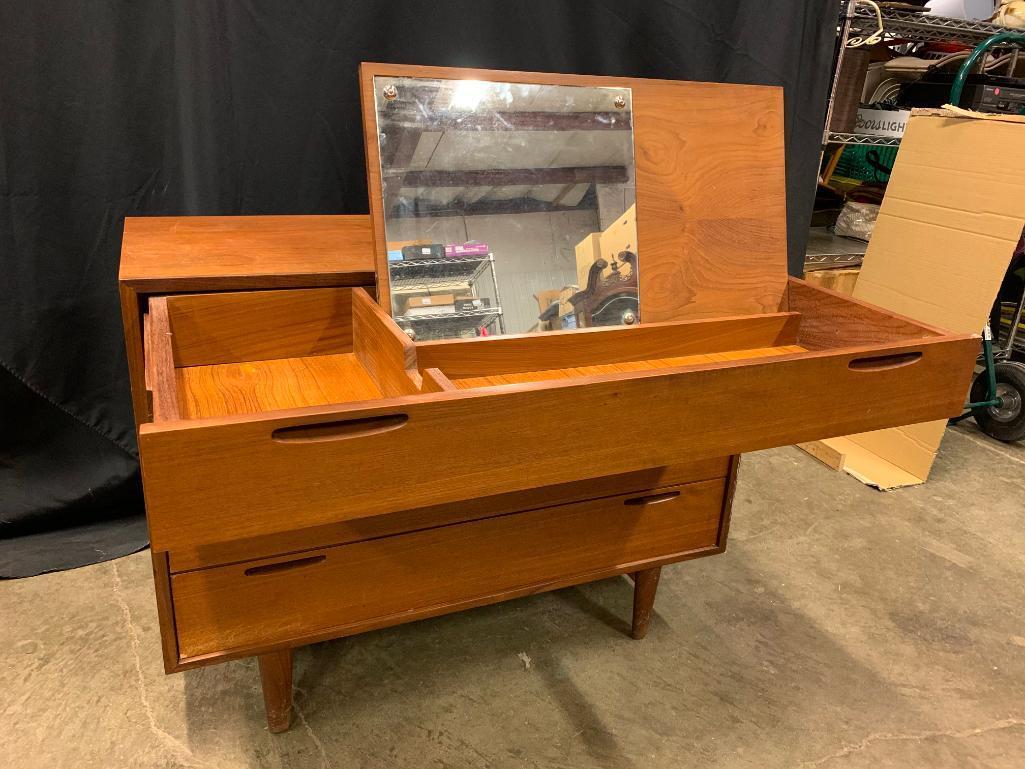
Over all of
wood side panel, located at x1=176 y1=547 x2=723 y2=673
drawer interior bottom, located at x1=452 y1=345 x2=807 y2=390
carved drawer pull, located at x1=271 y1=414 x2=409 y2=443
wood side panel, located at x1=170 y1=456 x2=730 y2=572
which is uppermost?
carved drawer pull, located at x1=271 y1=414 x2=409 y2=443

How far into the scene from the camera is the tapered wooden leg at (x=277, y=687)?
1.11m

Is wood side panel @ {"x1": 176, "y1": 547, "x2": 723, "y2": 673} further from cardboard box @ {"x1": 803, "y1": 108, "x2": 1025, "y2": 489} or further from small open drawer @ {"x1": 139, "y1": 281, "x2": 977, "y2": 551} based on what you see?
cardboard box @ {"x1": 803, "y1": 108, "x2": 1025, "y2": 489}

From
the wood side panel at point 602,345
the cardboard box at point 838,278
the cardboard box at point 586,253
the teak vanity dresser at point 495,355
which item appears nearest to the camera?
the teak vanity dresser at point 495,355

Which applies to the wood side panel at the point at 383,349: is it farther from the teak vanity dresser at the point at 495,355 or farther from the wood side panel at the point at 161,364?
the wood side panel at the point at 161,364

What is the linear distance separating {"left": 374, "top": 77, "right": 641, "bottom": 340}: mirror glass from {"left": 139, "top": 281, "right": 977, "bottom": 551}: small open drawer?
0.19ft

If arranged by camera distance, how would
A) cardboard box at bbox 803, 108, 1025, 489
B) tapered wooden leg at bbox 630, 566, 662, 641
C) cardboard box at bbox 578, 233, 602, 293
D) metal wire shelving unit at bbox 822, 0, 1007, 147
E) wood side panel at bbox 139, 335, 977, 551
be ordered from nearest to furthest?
wood side panel at bbox 139, 335, 977, 551 → cardboard box at bbox 578, 233, 602, 293 → tapered wooden leg at bbox 630, 566, 662, 641 → cardboard box at bbox 803, 108, 1025, 489 → metal wire shelving unit at bbox 822, 0, 1007, 147

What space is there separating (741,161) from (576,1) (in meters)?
0.66

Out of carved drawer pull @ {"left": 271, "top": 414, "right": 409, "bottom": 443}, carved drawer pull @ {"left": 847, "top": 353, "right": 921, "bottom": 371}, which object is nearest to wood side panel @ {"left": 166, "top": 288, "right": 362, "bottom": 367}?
carved drawer pull @ {"left": 271, "top": 414, "right": 409, "bottom": 443}

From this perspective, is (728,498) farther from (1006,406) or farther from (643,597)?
(1006,406)

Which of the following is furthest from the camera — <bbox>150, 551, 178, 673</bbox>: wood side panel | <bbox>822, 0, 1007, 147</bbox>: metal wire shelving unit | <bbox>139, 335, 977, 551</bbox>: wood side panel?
<bbox>822, 0, 1007, 147</bbox>: metal wire shelving unit

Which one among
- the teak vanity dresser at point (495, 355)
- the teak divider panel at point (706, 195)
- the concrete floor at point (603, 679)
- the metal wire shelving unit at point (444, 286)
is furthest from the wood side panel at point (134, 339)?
the teak divider panel at point (706, 195)

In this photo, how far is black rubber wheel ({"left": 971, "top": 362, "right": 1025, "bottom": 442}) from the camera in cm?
225

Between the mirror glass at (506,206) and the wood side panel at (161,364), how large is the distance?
0.99ft

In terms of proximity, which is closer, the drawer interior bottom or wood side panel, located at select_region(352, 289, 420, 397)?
wood side panel, located at select_region(352, 289, 420, 397)
